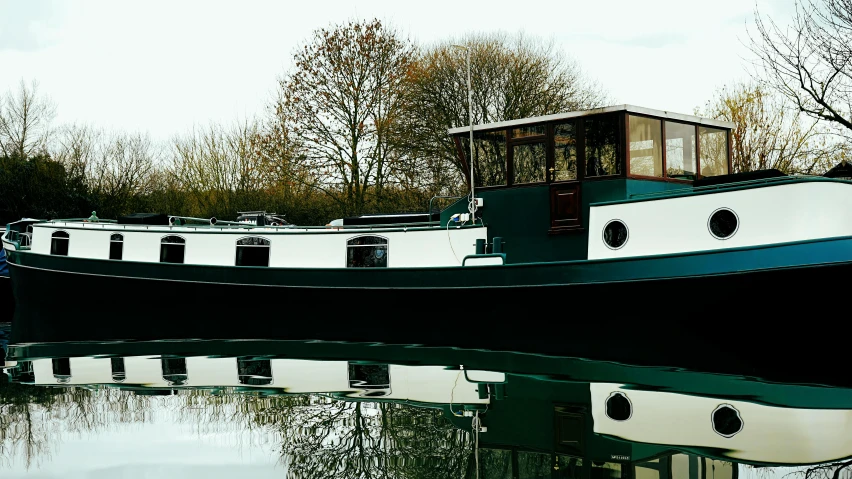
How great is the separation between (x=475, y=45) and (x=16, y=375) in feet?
66.4

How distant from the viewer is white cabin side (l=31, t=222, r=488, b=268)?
1329cm

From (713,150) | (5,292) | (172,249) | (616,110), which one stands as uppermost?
(616,110)

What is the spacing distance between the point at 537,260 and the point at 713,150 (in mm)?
3374

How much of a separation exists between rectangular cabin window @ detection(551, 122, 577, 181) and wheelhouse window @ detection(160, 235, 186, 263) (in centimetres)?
790

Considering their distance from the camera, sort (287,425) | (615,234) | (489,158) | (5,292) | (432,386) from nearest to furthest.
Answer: (287,425), (432,386), (615,234), (489,158), (5,292)

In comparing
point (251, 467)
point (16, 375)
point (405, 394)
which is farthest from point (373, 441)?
point (16, 375)

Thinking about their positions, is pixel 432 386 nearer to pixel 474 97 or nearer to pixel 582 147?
pixel 582 147

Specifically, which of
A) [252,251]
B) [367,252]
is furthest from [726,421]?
[252,251]

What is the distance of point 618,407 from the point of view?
7.09 metres

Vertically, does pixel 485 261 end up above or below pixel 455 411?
above

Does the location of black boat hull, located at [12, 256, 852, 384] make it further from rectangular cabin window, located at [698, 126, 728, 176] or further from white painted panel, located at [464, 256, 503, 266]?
rectangular cabin window, located at [698, 126, 728, 176]

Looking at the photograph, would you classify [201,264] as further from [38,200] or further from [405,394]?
[38,200]

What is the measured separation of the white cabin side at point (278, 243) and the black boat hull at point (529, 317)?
1.96 feet

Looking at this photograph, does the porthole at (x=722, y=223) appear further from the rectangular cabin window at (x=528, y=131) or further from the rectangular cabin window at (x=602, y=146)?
the rectangular cabin window at (x=528, y=131)
